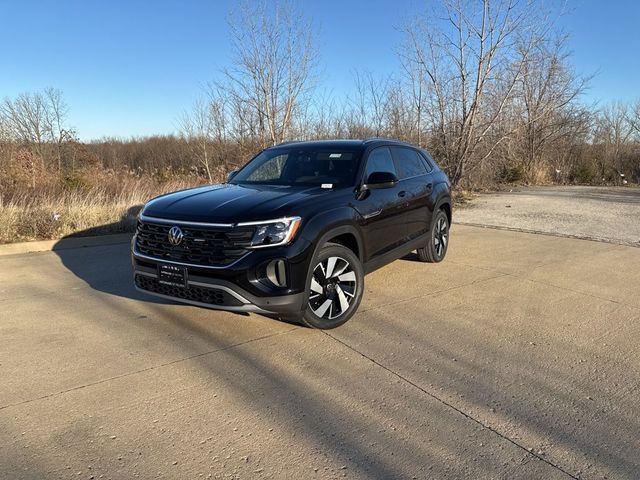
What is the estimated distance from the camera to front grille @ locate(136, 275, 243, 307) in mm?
3783

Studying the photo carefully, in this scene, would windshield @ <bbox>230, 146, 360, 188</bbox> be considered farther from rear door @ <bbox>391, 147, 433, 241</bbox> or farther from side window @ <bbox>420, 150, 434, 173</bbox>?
side window @ <bbox>420, 150, 434, 173</bbox>

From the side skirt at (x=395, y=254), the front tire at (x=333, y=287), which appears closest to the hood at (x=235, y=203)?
the front tire at (x=333, y=287)

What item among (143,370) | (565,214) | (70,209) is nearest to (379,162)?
(143,370)

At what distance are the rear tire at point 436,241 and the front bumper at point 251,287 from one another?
309cm

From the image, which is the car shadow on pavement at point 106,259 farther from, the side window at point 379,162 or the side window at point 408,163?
the side window at point 408,163

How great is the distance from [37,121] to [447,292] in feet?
51.7

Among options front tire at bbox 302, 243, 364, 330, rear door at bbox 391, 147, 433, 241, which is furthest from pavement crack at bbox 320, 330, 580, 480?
rear door at bbox 391, 147, 433, 241

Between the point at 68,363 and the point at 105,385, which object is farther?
the point at 68,363

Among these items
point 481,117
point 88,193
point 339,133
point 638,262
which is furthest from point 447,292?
point 339,133

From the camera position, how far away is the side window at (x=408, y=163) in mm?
5917

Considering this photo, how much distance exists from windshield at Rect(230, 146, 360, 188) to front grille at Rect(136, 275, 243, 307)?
61.2 inches

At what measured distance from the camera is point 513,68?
51.5ft

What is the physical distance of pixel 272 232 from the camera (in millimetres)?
3854

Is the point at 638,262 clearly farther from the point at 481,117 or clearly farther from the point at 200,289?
the point at 481,117
